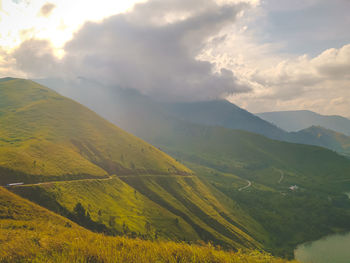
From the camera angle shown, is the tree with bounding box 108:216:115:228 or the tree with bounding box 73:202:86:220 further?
the tree with bounding box 108:216:115:228

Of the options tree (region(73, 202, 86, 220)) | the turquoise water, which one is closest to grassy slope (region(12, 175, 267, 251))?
tree (region(73, 202, 86, 220))

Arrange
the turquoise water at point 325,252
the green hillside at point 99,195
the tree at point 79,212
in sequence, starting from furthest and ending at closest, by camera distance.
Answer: the turquoise water at point 325,252 → the green hillside at point 99,195 → the tree at point 79,212

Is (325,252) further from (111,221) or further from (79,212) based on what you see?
(79,212)

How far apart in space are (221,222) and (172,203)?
145 ft

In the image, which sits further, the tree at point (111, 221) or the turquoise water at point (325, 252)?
the turquoise water at point (325, 252)

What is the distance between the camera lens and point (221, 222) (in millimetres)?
192500

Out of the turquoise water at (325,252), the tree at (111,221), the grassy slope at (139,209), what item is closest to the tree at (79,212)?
the grassy slope at (139,209)

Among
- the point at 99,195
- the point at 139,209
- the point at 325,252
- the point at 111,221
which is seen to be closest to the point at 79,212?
the point at 111,221

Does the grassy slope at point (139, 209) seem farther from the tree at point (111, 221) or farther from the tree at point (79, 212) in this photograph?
the tree at point (79, 212)

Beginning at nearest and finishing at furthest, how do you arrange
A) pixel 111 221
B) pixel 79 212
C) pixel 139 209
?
pixel 79 212, pixel 111 221, pixel 139 209

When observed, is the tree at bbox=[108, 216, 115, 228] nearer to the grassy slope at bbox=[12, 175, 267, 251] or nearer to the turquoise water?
the grassy slope at bbox=[12, 175, 267, 251]

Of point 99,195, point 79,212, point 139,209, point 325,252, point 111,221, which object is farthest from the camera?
point 325,252

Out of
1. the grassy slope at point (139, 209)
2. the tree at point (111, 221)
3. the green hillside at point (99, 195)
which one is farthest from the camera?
the tree at point (111, 221)

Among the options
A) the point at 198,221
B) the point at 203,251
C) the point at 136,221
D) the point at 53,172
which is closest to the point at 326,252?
the point at 198,221
